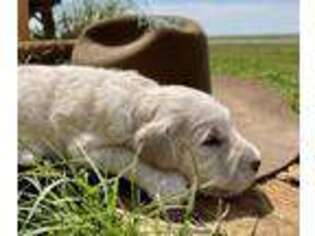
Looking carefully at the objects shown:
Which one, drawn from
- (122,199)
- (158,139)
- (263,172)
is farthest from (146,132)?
(263,172)

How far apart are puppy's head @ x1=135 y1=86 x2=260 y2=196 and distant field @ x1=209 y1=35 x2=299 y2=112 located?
0.06 meters

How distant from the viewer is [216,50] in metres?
1.70

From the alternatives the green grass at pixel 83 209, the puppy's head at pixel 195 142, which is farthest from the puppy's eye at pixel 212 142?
the green grass at pixel 83 209

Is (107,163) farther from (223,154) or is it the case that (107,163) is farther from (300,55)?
(300,55)

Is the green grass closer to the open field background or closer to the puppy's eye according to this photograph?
the open field background

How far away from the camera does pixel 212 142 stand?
68.4 inches

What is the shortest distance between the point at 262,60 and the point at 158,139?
191 millimetres

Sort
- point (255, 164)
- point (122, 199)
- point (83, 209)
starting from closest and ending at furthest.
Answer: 1. point (83, 209)
2. point (122, 199)
3. point (255, 164)

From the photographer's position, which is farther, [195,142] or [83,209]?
[195,142]

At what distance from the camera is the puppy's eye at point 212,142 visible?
5.70 feet

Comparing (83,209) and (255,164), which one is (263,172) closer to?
(255,164)
